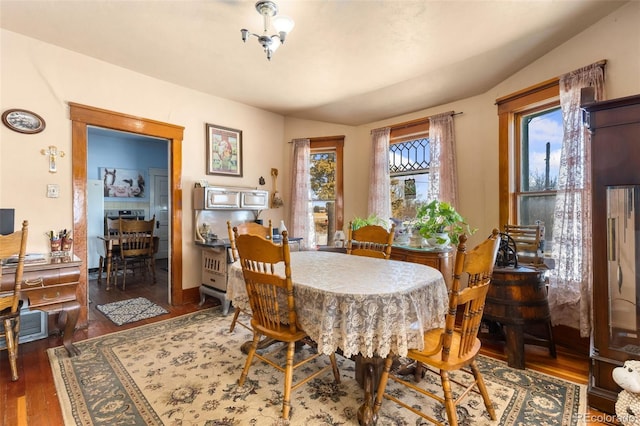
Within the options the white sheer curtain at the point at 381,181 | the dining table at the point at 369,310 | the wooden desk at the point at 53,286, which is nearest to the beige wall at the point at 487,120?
the white sheer curtain at the point at 381,181

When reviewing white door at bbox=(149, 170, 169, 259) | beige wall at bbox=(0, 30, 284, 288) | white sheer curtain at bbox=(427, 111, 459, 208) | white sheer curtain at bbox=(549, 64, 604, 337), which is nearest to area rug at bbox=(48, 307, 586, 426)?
white sheer curtain at bbox=(549, 64, 604, 337)

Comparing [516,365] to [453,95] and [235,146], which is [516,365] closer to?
[453,95]

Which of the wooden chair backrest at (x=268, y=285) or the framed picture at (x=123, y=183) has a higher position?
the framed picture at (x=123, y=183)

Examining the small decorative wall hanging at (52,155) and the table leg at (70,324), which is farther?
the small decorative wall hanging at (52,155)

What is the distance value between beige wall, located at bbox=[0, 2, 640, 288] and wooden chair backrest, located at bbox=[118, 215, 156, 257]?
58.5 inches

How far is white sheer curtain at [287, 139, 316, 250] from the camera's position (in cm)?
459

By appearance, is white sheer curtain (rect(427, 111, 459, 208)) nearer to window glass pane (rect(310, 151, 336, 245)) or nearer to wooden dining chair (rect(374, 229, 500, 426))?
window glass pane (rect(310, 151, 336, 245))

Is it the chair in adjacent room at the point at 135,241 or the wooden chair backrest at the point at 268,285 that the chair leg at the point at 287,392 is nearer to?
the wooden chair backrest at the point at 268,285

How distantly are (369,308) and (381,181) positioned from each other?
117 inches

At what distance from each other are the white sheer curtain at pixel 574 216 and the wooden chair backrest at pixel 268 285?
90.7 inches

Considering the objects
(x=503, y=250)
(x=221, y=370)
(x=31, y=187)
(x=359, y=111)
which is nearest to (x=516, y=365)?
(x=503, y=250)

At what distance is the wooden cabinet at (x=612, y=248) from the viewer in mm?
1697

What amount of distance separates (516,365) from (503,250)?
33.9 inches

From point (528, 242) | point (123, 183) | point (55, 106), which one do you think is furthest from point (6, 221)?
point (528, 242)
